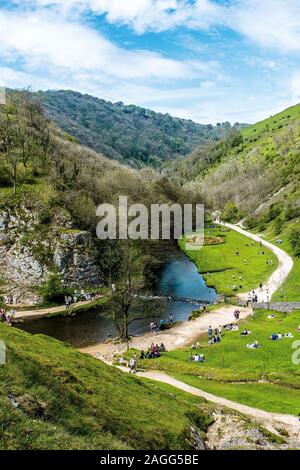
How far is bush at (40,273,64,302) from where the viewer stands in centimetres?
9069

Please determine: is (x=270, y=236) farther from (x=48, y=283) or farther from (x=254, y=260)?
(x=48, y=283)

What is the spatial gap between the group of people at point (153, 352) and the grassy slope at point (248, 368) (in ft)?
4.16

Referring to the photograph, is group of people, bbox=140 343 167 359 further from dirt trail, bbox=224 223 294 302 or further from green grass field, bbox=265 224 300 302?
green grass field, bbox=265 224 300 302

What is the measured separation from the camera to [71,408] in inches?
727

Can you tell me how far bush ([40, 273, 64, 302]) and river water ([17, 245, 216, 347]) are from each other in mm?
10324

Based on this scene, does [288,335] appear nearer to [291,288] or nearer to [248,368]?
[248,368]

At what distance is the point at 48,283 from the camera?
92250mm

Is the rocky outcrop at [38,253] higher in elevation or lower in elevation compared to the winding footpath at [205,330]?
higher

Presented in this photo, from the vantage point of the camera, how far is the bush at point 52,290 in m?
90.7

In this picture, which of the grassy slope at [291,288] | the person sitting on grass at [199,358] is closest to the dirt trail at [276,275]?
the grassy slope at [291,288]

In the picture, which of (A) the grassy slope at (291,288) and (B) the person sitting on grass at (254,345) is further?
(A) the grassy slope at (291,288)

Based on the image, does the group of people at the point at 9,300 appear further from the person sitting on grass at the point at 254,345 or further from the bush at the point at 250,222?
the bush at the point at 250,222

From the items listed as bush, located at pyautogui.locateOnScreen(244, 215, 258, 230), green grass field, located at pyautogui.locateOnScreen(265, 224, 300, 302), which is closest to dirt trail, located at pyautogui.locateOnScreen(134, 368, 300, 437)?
green grass field, located at pyautogui.locateOnScreen(265, 224, 300, 302)
